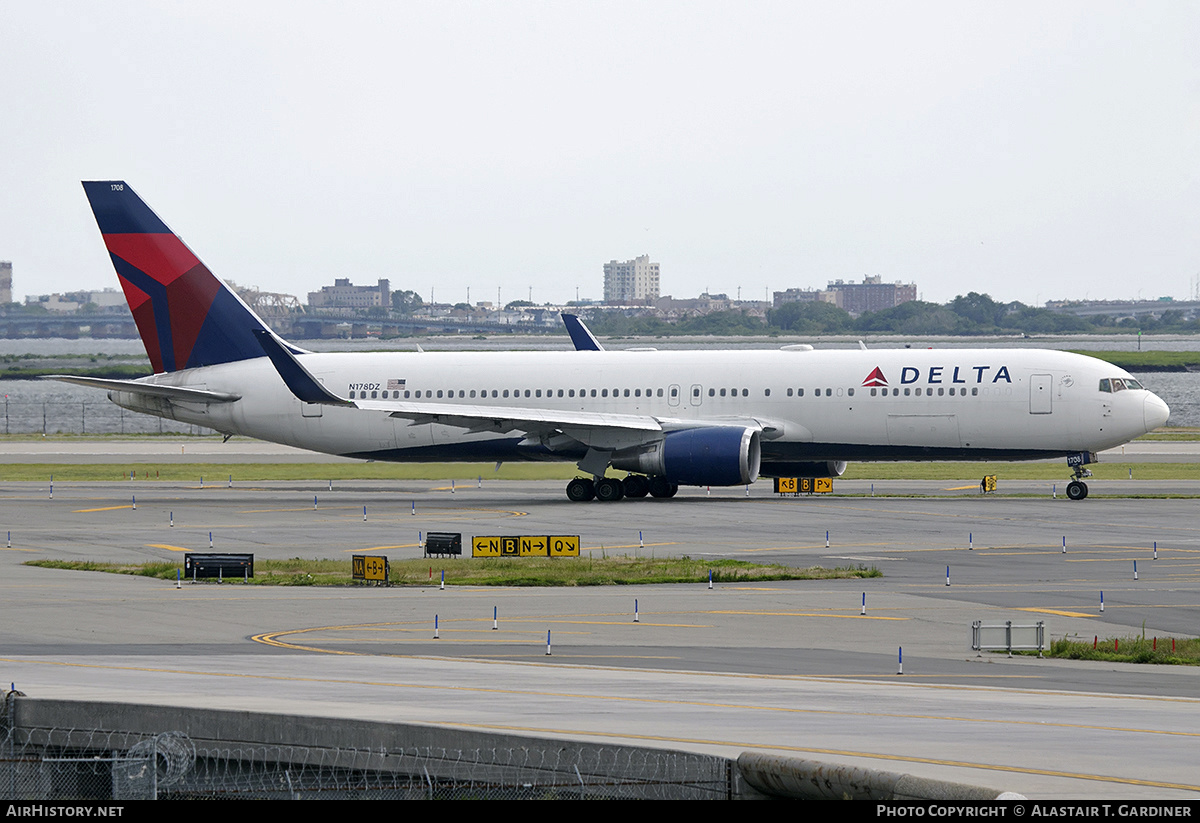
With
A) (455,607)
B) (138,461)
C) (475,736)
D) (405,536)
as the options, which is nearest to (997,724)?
(475,736)

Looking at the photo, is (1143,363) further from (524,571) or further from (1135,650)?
(1135,650)

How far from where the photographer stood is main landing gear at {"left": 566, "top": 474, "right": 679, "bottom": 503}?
54219mm

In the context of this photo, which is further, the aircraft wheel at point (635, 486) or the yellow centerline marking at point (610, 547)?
the aircraft wheel at point (635, 486)

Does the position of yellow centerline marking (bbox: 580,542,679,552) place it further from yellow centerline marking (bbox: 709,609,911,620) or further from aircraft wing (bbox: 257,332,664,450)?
aircraft wing (bbox: 257,332,664,450)

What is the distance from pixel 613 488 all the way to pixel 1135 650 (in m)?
30.8

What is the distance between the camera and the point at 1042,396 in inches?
2010

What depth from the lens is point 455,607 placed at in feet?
101

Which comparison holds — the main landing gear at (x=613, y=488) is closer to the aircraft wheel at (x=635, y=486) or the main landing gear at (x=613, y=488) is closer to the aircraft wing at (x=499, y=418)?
the aircraft wheel at (x=635, y=486)

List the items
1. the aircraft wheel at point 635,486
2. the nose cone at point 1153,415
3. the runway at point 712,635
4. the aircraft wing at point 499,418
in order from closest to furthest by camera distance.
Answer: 1. the runway at point 712,635
2. the nose cone at point 1153,415
3. the aircraft wing at point 499,418
4. the aircraft wheel at point 635,486

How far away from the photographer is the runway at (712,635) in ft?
56.1

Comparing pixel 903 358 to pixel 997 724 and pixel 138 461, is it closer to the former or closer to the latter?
pixel 997 724

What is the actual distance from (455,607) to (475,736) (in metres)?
15.3

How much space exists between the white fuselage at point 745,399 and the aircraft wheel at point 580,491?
108 centimetres

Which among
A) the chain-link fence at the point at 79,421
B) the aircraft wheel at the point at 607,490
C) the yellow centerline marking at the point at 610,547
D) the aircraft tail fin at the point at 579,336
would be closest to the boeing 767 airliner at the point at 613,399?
the aircraft wheel at the point at 607,490
